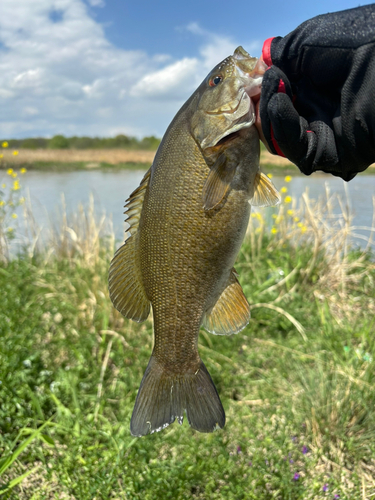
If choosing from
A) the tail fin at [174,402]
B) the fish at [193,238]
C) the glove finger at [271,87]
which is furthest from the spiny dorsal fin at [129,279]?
the glove finger at [271,87]

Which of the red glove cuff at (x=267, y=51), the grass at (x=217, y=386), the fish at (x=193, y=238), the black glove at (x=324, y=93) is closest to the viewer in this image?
the black glove at (x=324, y=93)

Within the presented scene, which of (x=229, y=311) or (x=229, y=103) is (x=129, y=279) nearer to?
(x=229, y=311)

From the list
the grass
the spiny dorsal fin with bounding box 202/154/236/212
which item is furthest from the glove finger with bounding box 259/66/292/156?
the grass

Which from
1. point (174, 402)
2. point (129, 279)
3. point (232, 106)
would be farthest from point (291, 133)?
point (174, 402)

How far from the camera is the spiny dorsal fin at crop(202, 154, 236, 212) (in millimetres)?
1655

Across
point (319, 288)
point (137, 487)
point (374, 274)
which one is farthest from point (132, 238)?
point (374, 274)

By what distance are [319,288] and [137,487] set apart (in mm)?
3568

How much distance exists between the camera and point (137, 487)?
2373 mm

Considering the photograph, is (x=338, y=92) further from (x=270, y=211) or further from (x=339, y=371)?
(x=270, y=211)

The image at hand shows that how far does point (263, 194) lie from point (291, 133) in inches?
13.1

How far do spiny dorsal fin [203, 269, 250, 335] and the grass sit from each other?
1130 millimetres

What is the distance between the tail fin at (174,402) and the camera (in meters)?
1.76

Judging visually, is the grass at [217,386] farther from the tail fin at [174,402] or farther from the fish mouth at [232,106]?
the fish mouth at [232,106]

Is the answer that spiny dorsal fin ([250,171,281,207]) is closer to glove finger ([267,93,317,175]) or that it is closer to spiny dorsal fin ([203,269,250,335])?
glove finger ([267,93,317,175])
